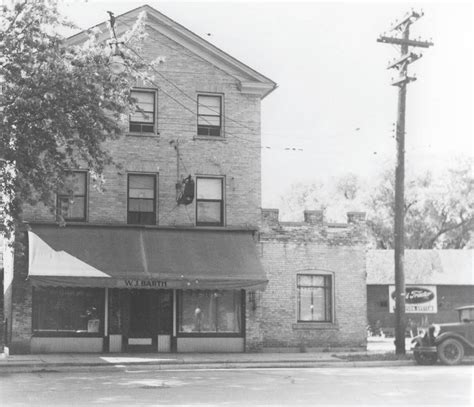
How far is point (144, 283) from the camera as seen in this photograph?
21969 mm

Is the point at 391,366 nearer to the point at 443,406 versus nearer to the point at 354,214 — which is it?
the point at 354,214

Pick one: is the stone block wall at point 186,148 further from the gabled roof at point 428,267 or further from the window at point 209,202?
the gabled roof at point 428,267

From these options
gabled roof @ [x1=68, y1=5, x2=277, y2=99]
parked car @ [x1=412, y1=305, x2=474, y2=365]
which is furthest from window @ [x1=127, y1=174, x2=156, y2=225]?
parked car @ [x1=412, y1=305, x2=474, y2=365]

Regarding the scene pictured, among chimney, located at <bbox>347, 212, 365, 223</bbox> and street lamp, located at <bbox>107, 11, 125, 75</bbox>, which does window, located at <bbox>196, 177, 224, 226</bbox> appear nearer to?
chimney, located at <bbox>347, 212, 365, 223</bbox>

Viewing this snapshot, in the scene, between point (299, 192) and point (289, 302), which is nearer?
Answer: point (289, 302)

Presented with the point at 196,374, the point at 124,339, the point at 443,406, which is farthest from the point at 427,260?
the point at 443,406

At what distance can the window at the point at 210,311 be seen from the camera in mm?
24000

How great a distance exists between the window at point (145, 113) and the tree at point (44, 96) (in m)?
5.41

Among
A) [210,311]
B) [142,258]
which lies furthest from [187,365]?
[210,311]

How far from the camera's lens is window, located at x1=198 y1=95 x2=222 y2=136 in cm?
2500

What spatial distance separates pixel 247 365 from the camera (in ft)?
67.5

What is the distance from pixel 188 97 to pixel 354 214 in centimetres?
721

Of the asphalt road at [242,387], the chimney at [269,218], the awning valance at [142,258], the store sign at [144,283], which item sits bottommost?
the asphalt road at [242,387]

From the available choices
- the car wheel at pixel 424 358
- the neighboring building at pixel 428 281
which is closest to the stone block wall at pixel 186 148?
the car wheel at pixel 424 358
